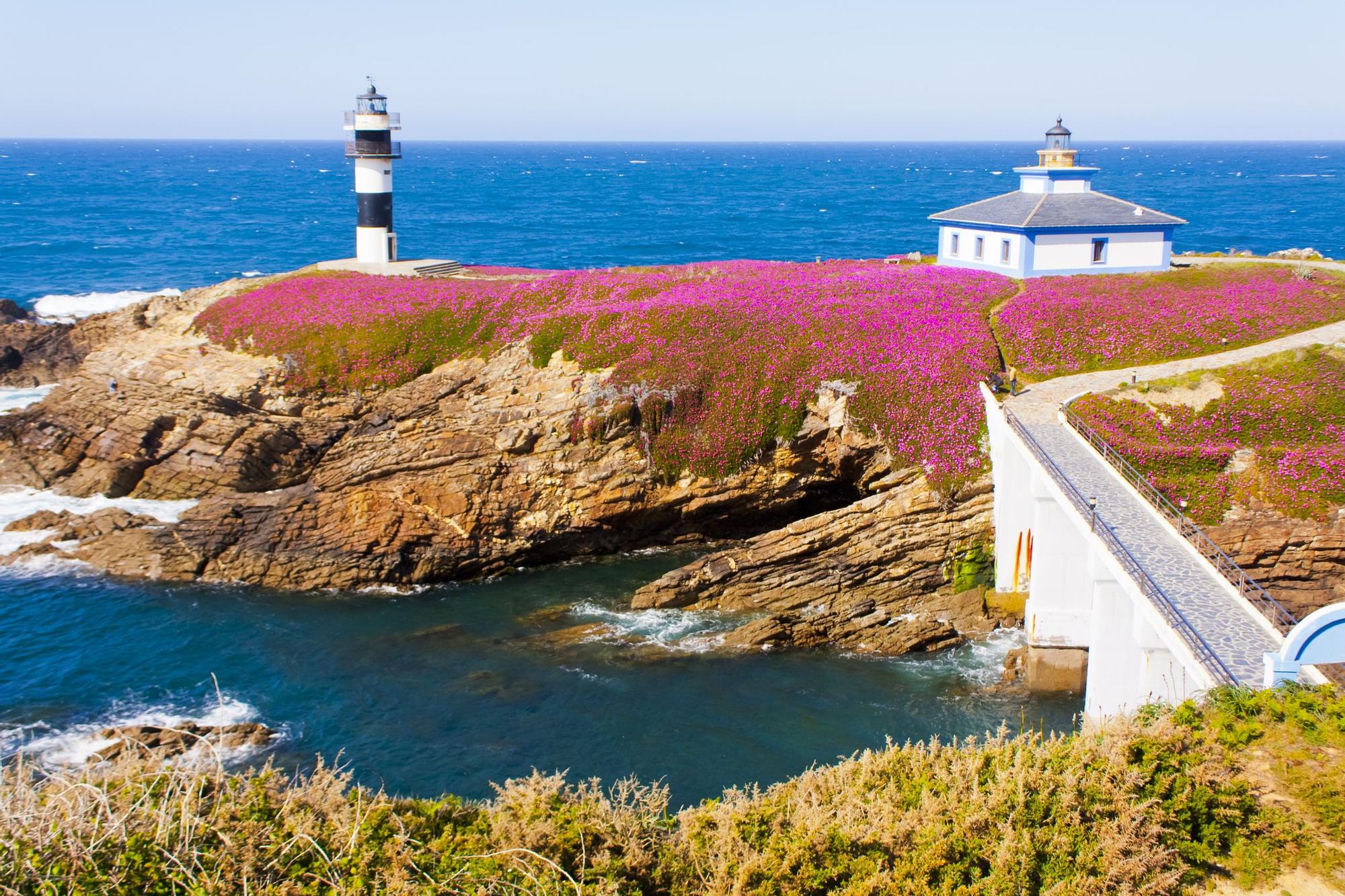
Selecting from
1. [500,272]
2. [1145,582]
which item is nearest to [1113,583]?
[1145,582]

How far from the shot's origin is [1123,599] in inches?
869

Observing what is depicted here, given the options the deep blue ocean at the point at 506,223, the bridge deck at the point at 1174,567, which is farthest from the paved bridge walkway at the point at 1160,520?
the deep blue ocean at the point at 506,223

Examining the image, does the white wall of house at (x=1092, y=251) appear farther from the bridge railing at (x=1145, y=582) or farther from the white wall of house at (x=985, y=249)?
the bridge railing at (x=1145, y=582)

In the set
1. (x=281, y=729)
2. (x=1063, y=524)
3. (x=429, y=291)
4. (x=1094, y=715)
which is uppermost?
(x=429, y=291)

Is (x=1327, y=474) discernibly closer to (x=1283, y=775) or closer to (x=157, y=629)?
(x=1283, y=775)

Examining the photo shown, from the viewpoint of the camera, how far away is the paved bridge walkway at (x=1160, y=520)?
1786 cm

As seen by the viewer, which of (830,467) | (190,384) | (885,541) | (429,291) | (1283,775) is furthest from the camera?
(429,291)

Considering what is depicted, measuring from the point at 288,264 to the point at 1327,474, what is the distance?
7929 cm

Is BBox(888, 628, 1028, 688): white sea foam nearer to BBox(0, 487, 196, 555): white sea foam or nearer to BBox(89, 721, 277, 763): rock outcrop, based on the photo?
BBox(89, 721, 277, 763): rock outcrop

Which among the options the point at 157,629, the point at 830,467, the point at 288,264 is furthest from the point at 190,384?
the point at 288,264

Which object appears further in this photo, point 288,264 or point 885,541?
point 288,264

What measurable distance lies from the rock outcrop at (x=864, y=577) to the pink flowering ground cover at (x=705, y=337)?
51.9 inches

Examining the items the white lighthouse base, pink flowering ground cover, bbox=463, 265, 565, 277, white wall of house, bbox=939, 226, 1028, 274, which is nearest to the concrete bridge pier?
white wall of house, bbox=939, 226, 1028, 274

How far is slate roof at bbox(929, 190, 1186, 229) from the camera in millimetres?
42781
